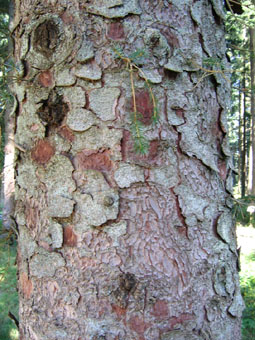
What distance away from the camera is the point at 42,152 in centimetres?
→ 101

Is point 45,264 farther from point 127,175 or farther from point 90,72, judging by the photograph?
point 90,72

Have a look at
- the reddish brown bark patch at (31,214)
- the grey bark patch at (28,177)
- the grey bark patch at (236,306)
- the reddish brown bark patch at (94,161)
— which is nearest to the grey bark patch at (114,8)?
the reddish brown bark patch at (94,161)

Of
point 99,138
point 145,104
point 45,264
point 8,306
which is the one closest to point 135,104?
point 145,104

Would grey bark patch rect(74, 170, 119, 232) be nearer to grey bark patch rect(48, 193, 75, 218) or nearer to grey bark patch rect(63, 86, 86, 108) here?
grey bark patch rect(48, 193, 75, 218)

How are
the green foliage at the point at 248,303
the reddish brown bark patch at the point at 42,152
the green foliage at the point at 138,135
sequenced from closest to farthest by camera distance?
the green foliage at the point at 138,135 < the reddish brown bark patch at the point at 42,152 < the green foliage at the point at 248,303

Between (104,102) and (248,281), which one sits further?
(248,281)

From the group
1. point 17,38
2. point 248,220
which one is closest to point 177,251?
point 17,38

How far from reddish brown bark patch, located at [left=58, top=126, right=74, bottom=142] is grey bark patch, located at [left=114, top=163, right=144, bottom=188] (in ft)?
0.61

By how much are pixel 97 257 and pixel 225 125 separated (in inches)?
25.7

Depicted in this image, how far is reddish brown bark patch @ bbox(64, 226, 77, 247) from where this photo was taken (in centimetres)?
95

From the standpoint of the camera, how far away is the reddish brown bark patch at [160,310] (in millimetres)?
916

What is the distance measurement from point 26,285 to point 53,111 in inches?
24.6

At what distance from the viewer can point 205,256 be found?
99cm

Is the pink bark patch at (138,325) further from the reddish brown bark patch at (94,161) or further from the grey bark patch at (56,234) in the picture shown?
the reddish brown bark patch at (94,161)
